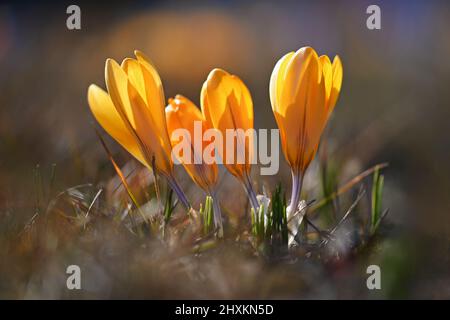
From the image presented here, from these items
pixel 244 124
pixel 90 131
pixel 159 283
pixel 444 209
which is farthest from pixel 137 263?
pixel 90 131

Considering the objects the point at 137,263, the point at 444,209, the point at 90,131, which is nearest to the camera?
the point at 137,263

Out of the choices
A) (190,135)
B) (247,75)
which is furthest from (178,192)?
(247,75)

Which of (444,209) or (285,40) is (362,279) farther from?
(285,40)

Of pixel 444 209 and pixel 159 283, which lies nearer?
pixel 159 283

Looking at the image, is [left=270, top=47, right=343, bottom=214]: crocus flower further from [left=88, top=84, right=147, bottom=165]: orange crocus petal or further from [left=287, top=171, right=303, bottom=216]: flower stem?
[left=88, top=84, right=147, bottom=165]: orange crocus petal

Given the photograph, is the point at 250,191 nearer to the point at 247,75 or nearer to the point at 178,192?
the point at 178,192

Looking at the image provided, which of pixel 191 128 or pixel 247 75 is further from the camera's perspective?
pixel 247 75

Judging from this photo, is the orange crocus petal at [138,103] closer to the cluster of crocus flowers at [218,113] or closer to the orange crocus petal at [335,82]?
the cluster of crocus flowers at [218,113]

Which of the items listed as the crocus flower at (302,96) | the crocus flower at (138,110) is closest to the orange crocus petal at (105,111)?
the crocus flower at (138,110)
